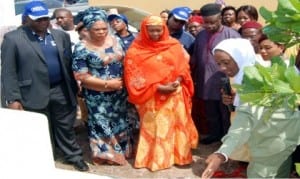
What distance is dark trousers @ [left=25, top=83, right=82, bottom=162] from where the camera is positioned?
4.45 m

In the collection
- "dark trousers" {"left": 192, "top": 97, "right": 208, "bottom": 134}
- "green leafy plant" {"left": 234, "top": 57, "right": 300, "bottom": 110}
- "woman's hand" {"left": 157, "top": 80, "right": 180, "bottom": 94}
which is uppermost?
"green leafy plant" {"left": 234, "top": 57, "right": 300, "bottom": 110}

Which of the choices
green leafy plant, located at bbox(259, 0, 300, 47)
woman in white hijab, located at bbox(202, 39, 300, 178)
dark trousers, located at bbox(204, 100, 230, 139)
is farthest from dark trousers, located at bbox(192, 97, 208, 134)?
green leafy plant, located at bbox(259, 0, 300, 47)

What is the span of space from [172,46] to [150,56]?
220mm

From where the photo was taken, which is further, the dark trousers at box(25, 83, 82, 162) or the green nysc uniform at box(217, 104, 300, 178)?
the dark trousers at box(25, 83, 82, 162)

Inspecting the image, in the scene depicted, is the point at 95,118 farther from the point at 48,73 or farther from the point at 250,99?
the point at 250,99

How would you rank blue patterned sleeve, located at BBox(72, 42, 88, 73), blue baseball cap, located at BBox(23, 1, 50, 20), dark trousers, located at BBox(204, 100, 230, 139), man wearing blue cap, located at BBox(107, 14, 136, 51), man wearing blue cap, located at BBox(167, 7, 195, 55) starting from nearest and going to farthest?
1. blue baseball cap, located at BBox(23, 1, 50, 20)
2. blue patterned sleeve, located at BBox(72, 42, 88, 73)
3. dark trousers, located at BBox(204, 100, 230, 139)
4. man wearing blue cap, located at BBox(107, 14, 136, 51)
5. man wearing blue cap, located at BBox(167, 7, 195, 55)

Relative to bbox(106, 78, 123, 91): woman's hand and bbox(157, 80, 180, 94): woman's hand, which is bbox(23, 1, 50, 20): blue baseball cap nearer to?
→ bbox(106, 78, 123, 91): woman's hand

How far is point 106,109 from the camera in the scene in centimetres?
457

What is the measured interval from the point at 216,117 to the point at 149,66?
41.6 inches

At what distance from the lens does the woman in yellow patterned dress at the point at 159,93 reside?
4.41 meters

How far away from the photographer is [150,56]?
14.5ft

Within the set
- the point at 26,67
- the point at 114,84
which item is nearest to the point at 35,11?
the point at 26,67

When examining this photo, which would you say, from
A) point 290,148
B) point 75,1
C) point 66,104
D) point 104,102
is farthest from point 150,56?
point 75,1

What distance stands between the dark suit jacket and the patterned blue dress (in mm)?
187
